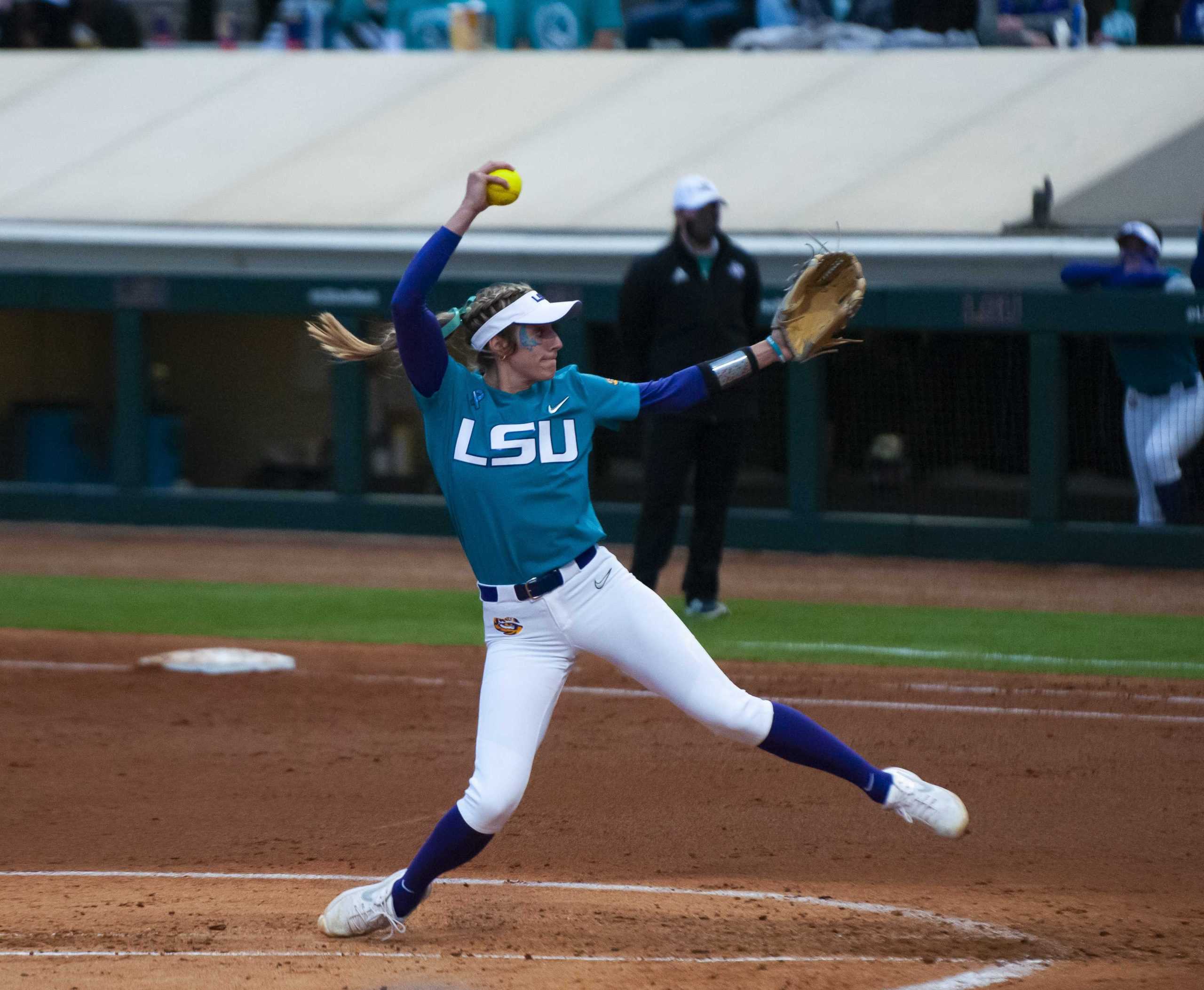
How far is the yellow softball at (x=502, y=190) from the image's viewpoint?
446 centimetres

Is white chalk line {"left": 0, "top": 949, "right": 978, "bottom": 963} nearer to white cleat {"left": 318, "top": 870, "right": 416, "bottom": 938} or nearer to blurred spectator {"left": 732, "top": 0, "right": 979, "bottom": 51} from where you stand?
white cleat {"left": 318, "top": 870, "right": 416, "bottom": 938}

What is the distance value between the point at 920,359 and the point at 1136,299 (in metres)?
1.55

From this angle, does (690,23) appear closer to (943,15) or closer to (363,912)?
(943,15)

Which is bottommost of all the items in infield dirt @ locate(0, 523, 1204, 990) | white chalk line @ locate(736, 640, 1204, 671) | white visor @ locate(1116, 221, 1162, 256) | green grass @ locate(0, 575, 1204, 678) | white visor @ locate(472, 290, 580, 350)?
green grass @ locate(0, 575, 1204, 678)

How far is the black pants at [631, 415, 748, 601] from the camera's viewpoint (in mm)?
9047

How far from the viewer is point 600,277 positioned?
12766 millimetres

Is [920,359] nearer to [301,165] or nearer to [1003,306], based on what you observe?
[1003,306]

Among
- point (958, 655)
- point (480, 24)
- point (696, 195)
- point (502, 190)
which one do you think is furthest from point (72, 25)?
point (502, 190)

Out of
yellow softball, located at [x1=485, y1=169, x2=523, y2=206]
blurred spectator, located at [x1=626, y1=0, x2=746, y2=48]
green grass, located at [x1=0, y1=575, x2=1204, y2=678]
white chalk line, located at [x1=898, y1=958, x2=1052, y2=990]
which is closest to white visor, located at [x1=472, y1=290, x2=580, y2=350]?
yellow softball, located at [x1=485, y1=169, x2=523, y2=206]

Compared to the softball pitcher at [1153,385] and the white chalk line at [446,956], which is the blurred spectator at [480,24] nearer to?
the softball pitcher at [1153,385]

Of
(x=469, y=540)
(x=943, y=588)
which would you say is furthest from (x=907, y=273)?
(x=469, y=540)

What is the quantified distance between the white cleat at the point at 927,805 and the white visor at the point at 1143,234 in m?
6.74

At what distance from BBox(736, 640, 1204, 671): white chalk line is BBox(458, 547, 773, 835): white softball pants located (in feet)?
14.1

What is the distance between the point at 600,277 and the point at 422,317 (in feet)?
27.9
